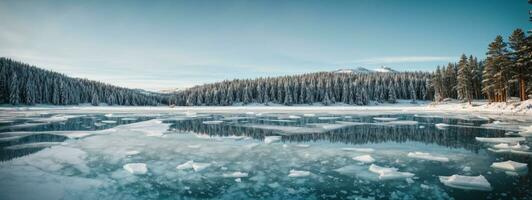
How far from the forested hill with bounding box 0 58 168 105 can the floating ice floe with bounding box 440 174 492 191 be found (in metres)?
90.0

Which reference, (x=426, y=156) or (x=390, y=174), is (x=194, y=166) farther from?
(x=426, y=156)

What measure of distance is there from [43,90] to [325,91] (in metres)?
74.0

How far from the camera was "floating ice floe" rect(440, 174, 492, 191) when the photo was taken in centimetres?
786

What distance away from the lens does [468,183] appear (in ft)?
26.5

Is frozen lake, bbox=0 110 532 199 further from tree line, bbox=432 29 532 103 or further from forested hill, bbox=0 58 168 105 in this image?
forested hill, bbox=0 58 168 105

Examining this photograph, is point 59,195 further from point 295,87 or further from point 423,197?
point 295,87

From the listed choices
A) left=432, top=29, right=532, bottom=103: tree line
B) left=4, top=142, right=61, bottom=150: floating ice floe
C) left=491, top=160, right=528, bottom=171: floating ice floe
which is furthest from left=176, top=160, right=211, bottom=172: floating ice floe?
left=432, top=29, right=532, bottom=103: tree line

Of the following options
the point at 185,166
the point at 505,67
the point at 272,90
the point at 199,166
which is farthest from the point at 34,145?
the point at 272,90

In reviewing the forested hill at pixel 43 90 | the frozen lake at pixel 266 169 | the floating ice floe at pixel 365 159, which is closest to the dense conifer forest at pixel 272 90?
the forested hill at pixel 43 90

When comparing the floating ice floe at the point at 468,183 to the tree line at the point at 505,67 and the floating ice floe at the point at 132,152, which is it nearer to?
the floating ice floe at the point at 132,152

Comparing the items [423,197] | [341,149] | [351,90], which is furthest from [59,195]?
[351,90]

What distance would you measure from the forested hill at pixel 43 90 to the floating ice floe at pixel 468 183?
295 ft

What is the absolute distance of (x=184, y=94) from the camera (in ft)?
371

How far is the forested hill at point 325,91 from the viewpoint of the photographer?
87.9 metres
